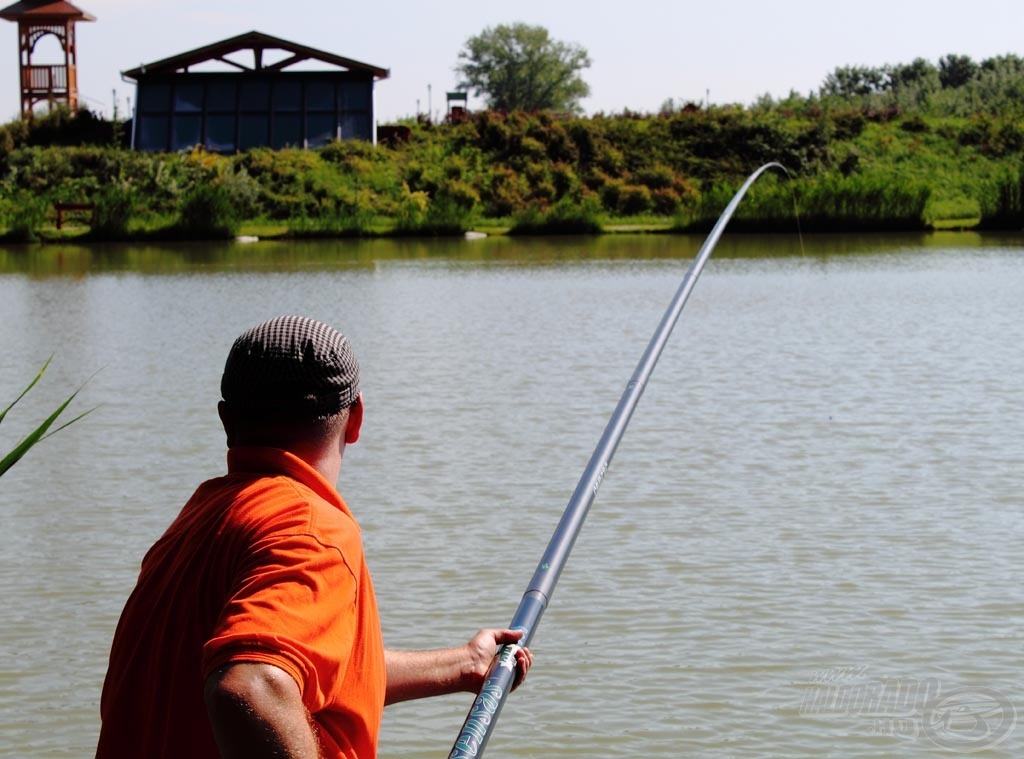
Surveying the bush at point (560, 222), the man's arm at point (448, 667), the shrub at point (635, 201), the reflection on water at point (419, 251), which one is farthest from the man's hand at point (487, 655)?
the shrub at point (635, 201)

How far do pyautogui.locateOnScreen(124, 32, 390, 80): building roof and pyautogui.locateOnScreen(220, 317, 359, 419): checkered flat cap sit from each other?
4111cm

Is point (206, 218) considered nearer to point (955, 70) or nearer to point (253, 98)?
point (253, 98)

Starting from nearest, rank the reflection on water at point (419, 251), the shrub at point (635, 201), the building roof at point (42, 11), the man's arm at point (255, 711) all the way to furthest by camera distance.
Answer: the man's arm at point (255, 711) → the reflection on water at point (419, 251) → the shrub at point (635, 201) → the building roof at point (42, 11)

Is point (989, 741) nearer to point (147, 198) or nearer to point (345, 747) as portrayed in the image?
point (345, 747)

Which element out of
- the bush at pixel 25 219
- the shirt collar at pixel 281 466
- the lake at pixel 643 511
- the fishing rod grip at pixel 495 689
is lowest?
the lake at pixel 643 511

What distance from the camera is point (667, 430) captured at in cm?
957

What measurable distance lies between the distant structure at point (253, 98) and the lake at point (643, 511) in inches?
1005

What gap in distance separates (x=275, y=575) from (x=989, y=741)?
11.2 feet

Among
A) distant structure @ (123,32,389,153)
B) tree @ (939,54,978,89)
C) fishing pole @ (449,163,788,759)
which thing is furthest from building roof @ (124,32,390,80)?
tree @ (939,54,978,89)

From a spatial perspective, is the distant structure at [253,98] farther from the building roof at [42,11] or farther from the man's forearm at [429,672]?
the man's forearm at [429,672]

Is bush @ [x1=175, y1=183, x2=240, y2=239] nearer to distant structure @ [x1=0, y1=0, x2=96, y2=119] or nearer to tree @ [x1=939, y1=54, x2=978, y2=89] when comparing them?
distant structure @ [x1=0, y1=0, x2=96, y2=119]

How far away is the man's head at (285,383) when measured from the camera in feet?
6.42

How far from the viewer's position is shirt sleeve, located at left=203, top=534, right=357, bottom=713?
1673mm

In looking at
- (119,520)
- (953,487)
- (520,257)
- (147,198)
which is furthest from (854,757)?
(147,198)
